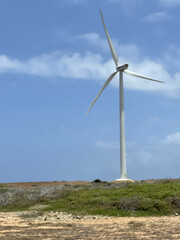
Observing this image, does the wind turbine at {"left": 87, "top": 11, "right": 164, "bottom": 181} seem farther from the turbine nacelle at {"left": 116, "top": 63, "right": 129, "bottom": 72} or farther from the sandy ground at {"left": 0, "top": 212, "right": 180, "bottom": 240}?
the sandy ground at {"left": 0, "top": 212, "right": 180, "bottom": 240}

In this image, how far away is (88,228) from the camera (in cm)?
1788

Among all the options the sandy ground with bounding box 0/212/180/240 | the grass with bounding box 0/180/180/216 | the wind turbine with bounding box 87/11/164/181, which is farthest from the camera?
the wind turbine with bounding box 87/11/164/181

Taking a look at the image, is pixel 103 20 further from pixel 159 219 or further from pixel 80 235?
pixel 80 235

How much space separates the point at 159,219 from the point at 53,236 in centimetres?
714

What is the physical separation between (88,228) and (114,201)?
7.16 m

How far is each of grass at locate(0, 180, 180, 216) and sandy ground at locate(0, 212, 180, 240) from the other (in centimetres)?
195

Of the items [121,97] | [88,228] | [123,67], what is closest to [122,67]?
[123,67]

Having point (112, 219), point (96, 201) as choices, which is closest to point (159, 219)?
point (112, 219)

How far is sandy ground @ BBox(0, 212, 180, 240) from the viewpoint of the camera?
15.5m

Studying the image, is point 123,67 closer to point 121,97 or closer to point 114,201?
point 121,97

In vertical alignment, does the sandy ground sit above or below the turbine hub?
below

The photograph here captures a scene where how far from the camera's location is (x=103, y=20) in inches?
2146

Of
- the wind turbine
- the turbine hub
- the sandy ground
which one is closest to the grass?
the sandy ground

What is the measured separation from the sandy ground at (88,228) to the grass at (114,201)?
1.95m
